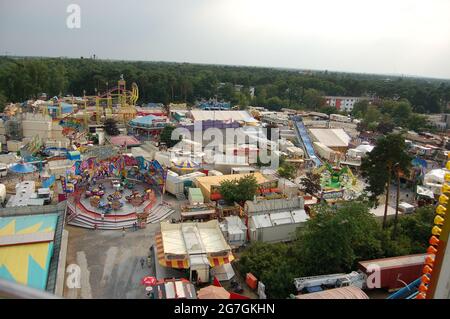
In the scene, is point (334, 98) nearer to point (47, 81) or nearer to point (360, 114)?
point (360, 114)

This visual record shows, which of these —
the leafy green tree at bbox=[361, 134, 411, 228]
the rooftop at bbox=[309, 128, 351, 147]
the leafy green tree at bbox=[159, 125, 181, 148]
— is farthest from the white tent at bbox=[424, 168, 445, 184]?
the leafy green tree at bbox=[159, 125, 181, 148]

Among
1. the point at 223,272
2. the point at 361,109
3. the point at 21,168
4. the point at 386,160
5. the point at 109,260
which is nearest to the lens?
the point at 223,272

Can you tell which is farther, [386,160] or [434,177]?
[434,177]

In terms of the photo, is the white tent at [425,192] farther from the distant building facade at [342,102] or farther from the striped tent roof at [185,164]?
the distant building facade at [342,102]

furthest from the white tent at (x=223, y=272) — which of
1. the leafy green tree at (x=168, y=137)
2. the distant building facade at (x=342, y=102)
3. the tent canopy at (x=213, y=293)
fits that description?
the distant building facade at (x=342, y=102)

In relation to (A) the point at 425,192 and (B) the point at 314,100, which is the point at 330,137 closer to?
(A) the point at 425,192

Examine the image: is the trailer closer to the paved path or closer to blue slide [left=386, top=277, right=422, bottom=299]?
blue slide [left=386, top=277, right=422, bottom=299]

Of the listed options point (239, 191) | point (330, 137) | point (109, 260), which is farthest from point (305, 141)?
point (109, 260)

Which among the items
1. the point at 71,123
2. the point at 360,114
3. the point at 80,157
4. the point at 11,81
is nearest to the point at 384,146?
the point at 80,157
